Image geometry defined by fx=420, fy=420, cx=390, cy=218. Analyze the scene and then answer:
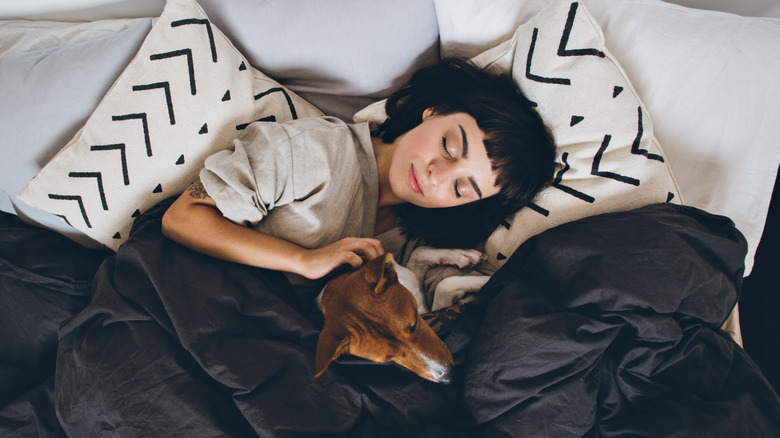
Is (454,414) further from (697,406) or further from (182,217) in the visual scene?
(182,217)

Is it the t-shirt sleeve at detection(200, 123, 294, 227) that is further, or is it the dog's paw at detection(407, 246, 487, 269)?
the dog's paw at detection(407, 246, 487, 269)

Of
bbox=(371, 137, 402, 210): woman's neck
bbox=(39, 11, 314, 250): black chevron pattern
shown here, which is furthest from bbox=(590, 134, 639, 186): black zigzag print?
bbox=(39, 11, 314, 250): black chevron pattern

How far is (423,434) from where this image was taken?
1.30 meters

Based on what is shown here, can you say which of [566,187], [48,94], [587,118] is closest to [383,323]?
[566,187]

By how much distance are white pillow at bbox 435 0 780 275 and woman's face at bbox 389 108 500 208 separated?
0.52 m

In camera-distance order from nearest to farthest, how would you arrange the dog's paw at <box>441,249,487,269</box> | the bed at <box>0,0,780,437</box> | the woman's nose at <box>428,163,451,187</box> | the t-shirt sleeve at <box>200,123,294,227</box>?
the bed at <box>0,0,780,437</box> → the t-shirt sleeve at <box>200,123,294,227</box> → the woman's nose at <box>428,163,451,187</box> → the dog's paw at <box>441,249,487,269</box>

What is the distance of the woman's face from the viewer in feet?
5.18

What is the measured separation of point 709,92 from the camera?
1.63m

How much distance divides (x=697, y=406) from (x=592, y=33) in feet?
4.29

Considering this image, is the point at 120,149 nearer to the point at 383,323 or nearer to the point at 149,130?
the point at 149,130

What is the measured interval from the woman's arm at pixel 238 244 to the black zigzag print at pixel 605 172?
92cm

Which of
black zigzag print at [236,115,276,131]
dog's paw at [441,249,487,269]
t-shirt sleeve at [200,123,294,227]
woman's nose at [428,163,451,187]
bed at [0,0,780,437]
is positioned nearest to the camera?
bed at [0,0,780,437]

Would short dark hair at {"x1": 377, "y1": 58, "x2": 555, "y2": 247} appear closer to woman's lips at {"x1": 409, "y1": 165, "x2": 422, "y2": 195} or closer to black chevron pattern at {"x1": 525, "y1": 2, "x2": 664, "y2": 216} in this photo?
black chevron pattern at {"x1": 525, "y1": 2, "x2": 664, "y2": 216}

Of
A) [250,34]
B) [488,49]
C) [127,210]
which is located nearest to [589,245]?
[488,49]
